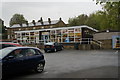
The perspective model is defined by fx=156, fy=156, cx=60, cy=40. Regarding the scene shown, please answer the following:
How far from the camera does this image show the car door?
23.4 feet

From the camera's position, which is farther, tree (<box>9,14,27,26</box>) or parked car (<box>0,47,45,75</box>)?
tree (<box>9,14,27,26</box>)

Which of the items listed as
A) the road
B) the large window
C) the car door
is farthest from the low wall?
the car door

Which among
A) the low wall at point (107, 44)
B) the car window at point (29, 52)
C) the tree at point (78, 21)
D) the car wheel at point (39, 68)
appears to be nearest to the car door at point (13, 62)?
the car window at point (29, 52)

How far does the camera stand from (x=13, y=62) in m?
7.38

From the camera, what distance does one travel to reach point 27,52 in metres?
8.43

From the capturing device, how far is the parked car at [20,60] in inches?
283

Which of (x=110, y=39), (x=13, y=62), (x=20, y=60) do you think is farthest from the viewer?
(x=110, y=39)

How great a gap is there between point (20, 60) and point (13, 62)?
17.1 inches

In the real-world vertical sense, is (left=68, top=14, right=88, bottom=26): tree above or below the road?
above

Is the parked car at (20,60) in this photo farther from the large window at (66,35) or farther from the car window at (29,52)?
the large window at (66,35)

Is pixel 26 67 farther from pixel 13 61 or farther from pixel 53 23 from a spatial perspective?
pixel 53 23

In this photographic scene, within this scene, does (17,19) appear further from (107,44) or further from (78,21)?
(107,44)

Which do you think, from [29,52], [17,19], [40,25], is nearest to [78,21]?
[40,25]

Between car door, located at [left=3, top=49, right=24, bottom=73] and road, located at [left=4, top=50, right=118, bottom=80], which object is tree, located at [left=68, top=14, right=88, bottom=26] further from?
car door, located at [left=3, top=49, right=24, bottom=73]
